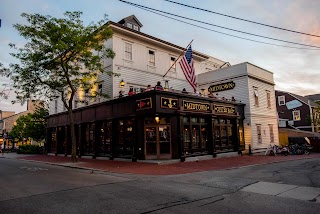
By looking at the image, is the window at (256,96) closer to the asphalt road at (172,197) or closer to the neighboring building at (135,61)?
the neighboring building at (135,61)

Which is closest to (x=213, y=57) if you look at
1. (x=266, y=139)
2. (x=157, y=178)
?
(x=266, y=139)

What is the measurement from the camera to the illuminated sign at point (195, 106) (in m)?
18.6

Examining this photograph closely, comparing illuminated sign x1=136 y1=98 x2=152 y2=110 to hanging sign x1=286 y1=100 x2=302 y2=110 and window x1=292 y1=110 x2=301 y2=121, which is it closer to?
hanging sign x1=286 y1=100 x2=302 y2=110

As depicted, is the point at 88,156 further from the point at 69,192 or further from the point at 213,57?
the point at 213,57

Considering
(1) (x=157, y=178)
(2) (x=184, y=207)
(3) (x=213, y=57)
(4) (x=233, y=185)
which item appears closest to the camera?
A: (2) (x=184, y=207)

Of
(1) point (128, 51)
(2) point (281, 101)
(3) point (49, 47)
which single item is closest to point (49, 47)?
(3) point (49, 47)

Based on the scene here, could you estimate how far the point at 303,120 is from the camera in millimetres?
44125

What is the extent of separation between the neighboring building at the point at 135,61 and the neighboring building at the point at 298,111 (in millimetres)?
28875

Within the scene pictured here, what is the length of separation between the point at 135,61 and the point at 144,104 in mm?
6408

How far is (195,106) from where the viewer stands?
19.3 metres

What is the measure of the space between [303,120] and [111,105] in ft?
127

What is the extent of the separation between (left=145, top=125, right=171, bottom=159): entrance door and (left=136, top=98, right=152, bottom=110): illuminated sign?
1673mm

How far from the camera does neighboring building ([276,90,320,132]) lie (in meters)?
43.1

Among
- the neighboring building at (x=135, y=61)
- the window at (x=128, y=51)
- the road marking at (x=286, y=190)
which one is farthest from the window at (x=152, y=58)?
the road marking at (x=286, y=190)
